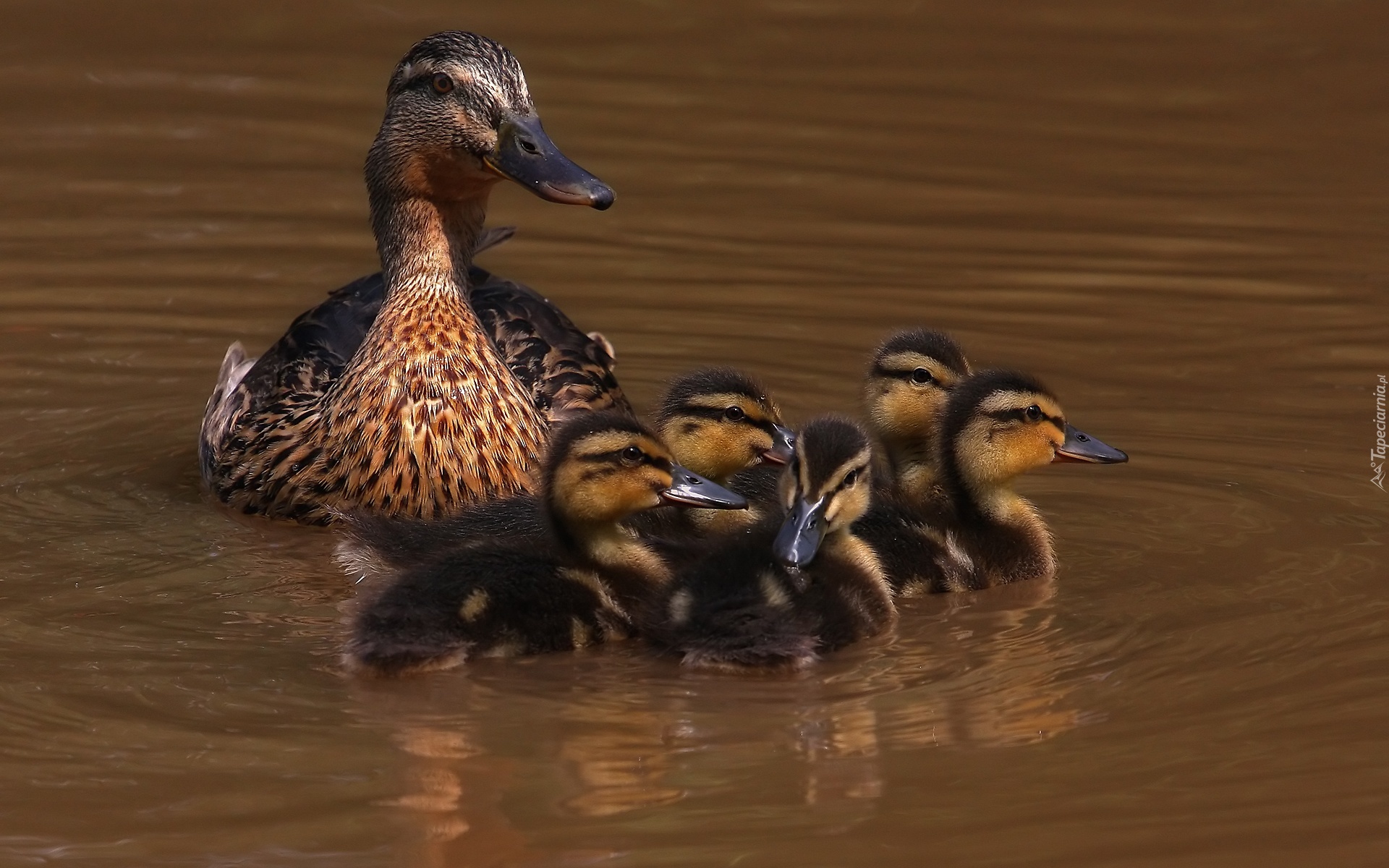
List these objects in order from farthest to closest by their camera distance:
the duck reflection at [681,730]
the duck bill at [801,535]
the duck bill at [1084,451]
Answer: the duck bill at [1084,451]
the duck bill at [801,535]
the duck reflection at [681,730]

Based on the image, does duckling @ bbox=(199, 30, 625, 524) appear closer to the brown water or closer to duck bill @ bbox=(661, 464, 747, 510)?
the brown water

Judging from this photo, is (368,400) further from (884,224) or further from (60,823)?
(884,224)

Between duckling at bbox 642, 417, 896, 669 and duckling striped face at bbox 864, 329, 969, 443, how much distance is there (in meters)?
0.91

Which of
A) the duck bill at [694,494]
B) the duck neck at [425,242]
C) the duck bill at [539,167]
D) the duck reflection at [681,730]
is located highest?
the duck bill at [539,167]

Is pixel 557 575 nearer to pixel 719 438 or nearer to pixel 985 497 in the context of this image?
pixel 719 438

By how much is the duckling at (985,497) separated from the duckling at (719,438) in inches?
15.1

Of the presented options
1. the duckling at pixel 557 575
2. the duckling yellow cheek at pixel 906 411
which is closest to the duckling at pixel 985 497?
the duckling yellow cheek at pixel 906 411

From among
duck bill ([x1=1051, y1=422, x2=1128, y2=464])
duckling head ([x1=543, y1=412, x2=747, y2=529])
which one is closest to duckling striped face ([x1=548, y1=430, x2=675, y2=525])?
duckling head ([x1=543, y1=412, x2=747, y2=529])

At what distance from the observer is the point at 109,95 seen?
1179 cm

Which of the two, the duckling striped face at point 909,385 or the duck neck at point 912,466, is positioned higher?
the duckling striped face at point 909,385

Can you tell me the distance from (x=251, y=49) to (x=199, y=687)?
7401 millimetres

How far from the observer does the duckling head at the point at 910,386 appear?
7117 millimetres

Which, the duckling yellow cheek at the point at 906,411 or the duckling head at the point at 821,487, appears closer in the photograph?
the duckling head at the point at 821,487

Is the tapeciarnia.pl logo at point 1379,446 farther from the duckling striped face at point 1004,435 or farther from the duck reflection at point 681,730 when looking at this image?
the duck reflection at point 681,730
